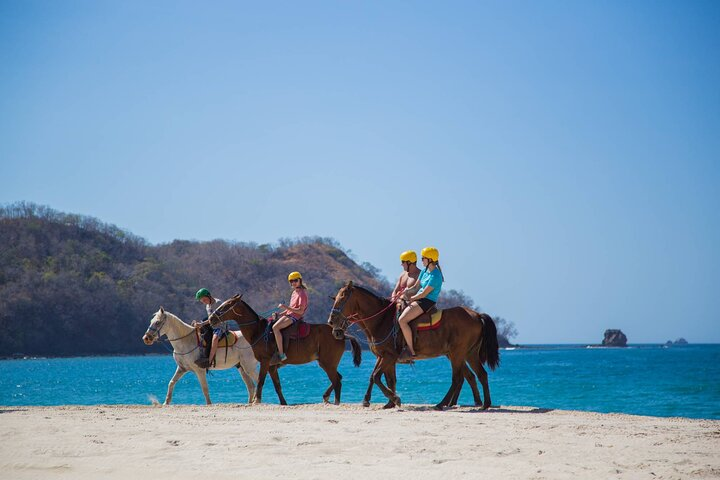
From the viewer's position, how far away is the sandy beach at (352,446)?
8.70m

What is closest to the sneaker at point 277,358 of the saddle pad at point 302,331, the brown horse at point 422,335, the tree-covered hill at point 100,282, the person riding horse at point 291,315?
the person riding horse at point 291,315

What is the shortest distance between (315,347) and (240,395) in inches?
578

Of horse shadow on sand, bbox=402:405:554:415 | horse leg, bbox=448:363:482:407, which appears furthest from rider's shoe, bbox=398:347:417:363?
horse leg, bbox=448:363:482:407

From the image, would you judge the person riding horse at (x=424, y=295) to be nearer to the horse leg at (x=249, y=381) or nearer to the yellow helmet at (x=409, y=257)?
the yellow helmet at (x=409, y=257)

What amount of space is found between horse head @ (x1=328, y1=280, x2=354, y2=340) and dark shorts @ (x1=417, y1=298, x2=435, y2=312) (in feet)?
3.90

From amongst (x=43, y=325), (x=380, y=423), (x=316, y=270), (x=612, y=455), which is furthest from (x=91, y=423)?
(x=316, y=270)

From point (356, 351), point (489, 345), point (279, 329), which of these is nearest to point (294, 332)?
point (279, 329)

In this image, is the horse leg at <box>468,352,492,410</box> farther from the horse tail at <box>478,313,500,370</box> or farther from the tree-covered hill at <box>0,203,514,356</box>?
the tree-covered hill at <box>0,203,514,356</box>

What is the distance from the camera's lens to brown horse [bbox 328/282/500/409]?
45.8 ft

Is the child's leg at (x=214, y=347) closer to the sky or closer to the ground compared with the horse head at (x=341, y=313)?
closer to the ground

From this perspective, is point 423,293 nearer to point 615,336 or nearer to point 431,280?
point 431,280

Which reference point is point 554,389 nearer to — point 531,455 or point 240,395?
point 240,395

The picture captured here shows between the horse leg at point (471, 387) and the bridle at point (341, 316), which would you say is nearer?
the bridle at point (341, 316)

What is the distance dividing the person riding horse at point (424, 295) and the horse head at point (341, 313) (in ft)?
3.05
